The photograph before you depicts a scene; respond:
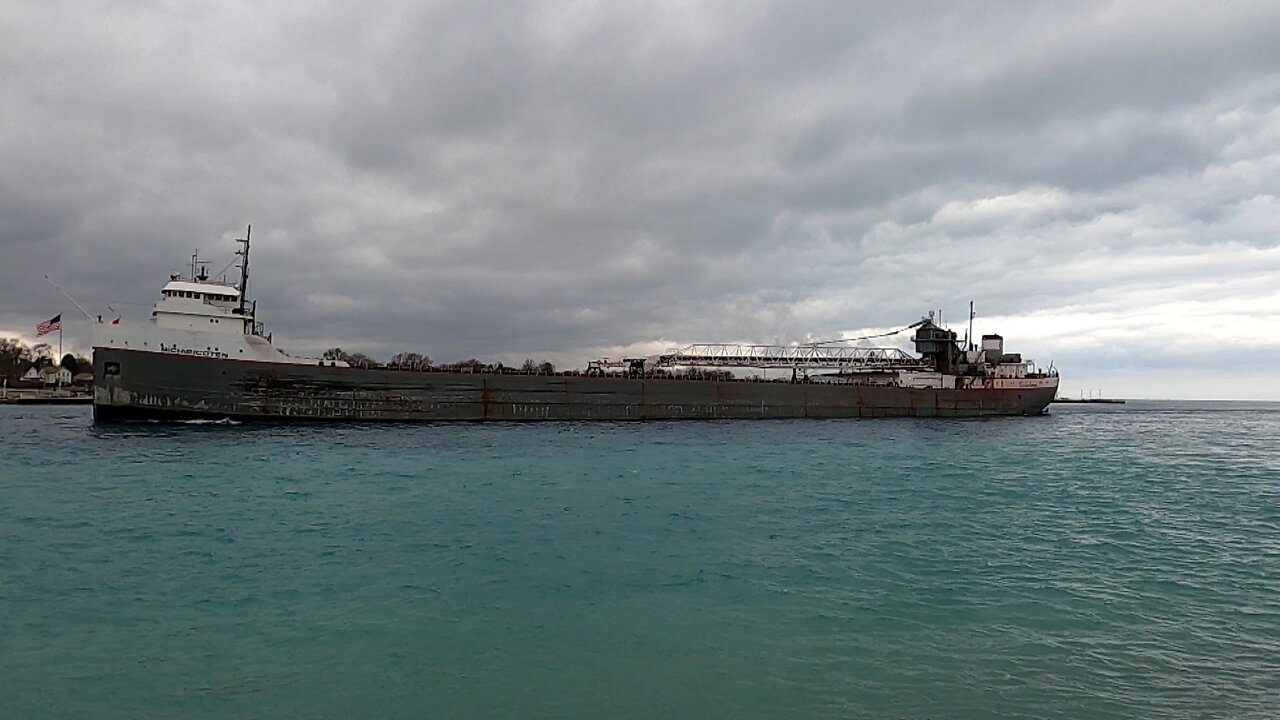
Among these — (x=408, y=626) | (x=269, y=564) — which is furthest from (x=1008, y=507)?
(x=269, y=564)

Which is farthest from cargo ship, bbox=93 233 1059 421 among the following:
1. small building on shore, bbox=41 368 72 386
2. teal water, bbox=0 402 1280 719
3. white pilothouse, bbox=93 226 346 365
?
small building on shore, bbox=41 368 72 386

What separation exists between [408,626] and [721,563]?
5418 mm

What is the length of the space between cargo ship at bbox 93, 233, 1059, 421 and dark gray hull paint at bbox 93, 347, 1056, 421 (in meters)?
0.07

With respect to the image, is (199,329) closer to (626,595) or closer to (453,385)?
(453,385)

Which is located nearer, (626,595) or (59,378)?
(626,595)

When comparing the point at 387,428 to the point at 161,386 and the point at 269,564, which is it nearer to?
the point at 161,386

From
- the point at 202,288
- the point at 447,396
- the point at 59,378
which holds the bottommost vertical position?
the point at 59,378

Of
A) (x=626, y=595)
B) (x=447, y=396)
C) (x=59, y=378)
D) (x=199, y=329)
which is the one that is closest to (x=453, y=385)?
(x=447, y=396)

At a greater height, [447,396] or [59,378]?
[447,396]

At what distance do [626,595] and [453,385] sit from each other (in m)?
36.6

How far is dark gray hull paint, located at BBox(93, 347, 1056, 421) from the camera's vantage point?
37156mm

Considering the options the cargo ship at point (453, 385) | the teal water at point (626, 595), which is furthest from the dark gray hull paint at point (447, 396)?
the teal water at point (626, 595)

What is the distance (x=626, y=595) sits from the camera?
33.1 feet

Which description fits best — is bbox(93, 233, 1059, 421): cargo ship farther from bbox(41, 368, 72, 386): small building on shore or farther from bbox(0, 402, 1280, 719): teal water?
bbox(41, 368, 72, 386): small building on shore
